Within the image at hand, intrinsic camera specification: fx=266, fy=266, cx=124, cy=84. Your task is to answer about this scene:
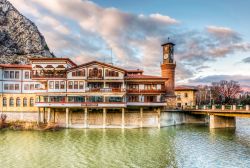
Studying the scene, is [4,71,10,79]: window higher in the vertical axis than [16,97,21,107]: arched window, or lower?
higher

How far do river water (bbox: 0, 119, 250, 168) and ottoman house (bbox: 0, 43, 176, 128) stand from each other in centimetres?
917

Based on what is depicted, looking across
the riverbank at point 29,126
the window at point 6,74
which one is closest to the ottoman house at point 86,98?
the window at point 6,74

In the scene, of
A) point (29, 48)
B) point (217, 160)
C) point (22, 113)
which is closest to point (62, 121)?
point (22, 113)

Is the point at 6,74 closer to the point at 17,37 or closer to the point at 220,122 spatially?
the point at 220,122

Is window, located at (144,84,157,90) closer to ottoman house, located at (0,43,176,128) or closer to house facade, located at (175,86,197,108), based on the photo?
ottoman house, located at (0,43,176,128)

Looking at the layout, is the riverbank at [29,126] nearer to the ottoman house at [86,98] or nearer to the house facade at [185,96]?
the ottoman house at [86,98]

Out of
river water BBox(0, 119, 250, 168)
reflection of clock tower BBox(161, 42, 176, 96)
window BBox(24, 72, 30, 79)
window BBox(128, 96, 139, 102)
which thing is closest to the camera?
river water BBox(0, 119, 250, 168)

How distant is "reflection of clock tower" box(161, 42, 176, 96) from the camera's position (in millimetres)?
69750

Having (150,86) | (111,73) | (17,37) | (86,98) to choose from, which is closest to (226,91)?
(150,86)

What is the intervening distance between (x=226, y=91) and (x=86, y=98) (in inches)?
3064

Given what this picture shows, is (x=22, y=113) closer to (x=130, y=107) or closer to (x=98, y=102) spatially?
(x=98, y=102)

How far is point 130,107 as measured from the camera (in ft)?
190

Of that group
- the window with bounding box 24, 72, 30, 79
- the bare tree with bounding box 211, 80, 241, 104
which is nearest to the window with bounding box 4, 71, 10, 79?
the window with bounding box 24, 72, 30, 79

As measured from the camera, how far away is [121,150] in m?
33.6
